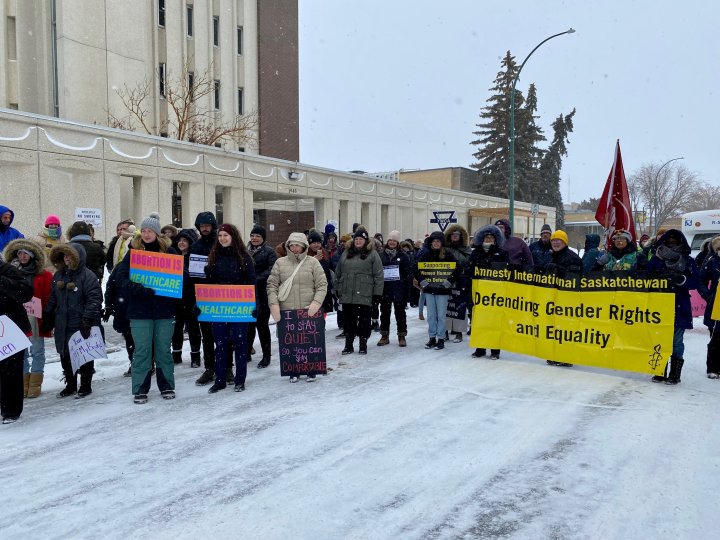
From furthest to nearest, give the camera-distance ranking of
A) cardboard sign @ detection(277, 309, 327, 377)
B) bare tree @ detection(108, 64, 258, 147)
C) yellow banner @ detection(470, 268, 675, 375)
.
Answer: bare tree @ detection(108, 64, 258, 147) < cardboard sign @ detection(277, 309, 327, 377) < yellow banner @ detection(470, 268, 675, 375)

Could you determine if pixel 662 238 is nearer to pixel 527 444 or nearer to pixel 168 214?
pixel 527 444

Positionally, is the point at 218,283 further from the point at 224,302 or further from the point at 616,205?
the point at 616,205

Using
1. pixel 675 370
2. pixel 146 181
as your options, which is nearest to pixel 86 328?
pixel 675 370

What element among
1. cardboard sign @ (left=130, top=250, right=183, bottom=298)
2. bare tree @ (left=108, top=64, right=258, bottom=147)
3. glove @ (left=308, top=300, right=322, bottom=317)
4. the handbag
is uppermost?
bare tree @ (left=108, top=64, right=258, bottom=147)

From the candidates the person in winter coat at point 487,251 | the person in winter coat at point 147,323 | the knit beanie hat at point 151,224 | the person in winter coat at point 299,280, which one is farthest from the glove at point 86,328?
the person in winter coat at point 487,251

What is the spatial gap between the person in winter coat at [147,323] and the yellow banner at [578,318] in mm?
4316

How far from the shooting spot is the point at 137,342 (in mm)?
6332

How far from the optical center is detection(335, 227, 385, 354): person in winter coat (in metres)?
8.92

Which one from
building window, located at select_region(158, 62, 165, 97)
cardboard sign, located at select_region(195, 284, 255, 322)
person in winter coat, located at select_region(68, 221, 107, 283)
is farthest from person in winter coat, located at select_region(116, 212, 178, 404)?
building window, located at select_region(158, 62, 165, 97)

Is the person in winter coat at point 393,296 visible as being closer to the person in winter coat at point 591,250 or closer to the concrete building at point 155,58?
the person in winter coat at point 591,250

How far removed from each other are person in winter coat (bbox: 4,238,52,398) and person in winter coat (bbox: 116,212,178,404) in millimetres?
812

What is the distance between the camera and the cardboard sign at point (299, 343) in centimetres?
729

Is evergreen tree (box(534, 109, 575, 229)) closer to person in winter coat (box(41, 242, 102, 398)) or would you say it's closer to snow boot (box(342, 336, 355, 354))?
snow boot (box(342, 336, 355, 354))

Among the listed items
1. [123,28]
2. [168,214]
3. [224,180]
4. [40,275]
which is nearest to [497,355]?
[40,275]
